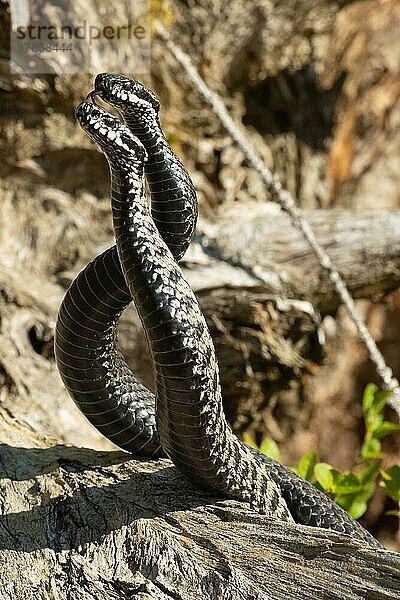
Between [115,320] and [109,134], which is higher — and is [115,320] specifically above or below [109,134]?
below

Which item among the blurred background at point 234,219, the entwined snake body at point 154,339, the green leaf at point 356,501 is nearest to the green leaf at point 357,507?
the green leaf at point 356,501

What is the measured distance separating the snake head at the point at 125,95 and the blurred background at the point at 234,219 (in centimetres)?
80

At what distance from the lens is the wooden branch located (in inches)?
92.4

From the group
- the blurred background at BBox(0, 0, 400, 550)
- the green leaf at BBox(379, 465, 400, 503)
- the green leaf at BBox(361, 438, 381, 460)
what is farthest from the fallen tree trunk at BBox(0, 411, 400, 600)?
the green leaf at BBox(361, 438, 381, 460)

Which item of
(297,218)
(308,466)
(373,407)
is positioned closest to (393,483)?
(308,466)

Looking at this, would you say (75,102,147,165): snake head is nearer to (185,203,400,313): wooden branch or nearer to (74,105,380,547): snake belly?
(74,105,380,547): snake belly

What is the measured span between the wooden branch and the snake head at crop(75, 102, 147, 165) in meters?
1.24

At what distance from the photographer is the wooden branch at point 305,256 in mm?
2346

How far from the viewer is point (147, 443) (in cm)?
137

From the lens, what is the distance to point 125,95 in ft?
3.56

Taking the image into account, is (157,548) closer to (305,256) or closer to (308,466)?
(308,466)

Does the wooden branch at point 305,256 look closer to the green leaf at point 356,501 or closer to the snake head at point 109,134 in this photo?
the green leaf at point 356,501

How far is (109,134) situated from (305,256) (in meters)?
1.45

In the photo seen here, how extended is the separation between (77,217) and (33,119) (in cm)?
35
